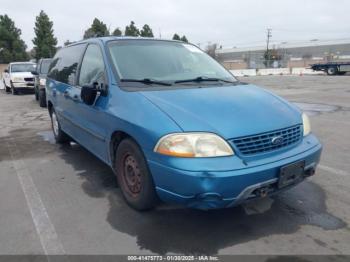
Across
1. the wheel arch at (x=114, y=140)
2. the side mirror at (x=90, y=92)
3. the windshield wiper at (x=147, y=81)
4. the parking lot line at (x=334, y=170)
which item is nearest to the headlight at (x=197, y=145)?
the wheel arch at (x=114, y=140)

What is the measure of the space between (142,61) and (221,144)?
1.69 metres

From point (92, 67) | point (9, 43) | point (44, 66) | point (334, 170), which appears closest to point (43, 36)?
point (9, 43)

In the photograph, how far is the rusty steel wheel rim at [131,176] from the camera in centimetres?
354

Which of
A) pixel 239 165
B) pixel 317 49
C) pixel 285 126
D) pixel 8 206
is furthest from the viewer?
pixel 317 49

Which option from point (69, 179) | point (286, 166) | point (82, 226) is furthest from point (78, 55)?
point (286, 166)

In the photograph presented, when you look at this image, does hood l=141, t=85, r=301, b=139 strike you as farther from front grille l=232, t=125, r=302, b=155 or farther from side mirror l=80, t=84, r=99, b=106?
side mirror l=80, t=84, r=99, b=106

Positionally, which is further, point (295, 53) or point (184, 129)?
point (295, 53)

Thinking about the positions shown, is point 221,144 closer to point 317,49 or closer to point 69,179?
point 69,179

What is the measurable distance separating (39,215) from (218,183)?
2.00 meters

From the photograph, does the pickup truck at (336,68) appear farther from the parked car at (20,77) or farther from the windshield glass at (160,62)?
the windshield glass at (160,62)

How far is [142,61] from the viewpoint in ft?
13.7

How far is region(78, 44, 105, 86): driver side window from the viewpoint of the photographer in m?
4.21

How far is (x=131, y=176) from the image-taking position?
368 cm

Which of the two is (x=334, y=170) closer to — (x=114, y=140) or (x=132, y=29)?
(x=114, y=140)
